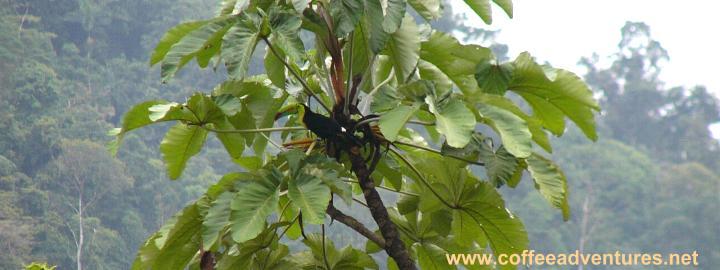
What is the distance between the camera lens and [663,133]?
106 feet

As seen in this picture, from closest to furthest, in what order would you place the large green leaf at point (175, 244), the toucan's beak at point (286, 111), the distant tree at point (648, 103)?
1. the large green leaf at point (175, 244)
2. the toucan's beak at point (286, 111)
3. the distant tree at point (648, 103)

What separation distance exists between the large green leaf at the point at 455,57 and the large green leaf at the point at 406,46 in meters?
0.14

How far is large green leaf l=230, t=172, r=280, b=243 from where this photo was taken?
7.48 ft

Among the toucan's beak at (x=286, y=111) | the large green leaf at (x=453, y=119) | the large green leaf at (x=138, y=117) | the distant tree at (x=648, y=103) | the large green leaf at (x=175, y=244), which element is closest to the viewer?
the large green leaf at (x=453, y=119)

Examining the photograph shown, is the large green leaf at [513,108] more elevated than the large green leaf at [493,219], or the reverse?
the large green leaf at [513,108]

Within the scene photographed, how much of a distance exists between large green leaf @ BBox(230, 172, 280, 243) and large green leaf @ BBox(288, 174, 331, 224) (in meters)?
0.05

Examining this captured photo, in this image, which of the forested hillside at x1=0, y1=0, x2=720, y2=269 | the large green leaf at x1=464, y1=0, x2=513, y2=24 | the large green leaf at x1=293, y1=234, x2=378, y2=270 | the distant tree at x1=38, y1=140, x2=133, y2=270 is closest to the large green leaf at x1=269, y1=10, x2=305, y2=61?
the large green leaf at x1=464, y1=0, x2=513, y2=24

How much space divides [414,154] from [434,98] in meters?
0.46

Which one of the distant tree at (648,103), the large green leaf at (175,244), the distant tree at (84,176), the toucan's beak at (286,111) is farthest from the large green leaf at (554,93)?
the distant tree at (648,103)

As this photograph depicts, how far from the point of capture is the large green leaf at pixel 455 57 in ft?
8.46

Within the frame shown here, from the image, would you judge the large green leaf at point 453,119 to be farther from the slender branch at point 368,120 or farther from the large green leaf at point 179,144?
the large green leaf at point 179,144

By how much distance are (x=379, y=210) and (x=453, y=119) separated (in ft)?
1.18

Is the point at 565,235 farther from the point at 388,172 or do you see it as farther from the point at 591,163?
the point at 388,172

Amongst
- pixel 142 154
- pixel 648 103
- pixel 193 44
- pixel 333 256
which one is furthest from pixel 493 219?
pixel 648 103
